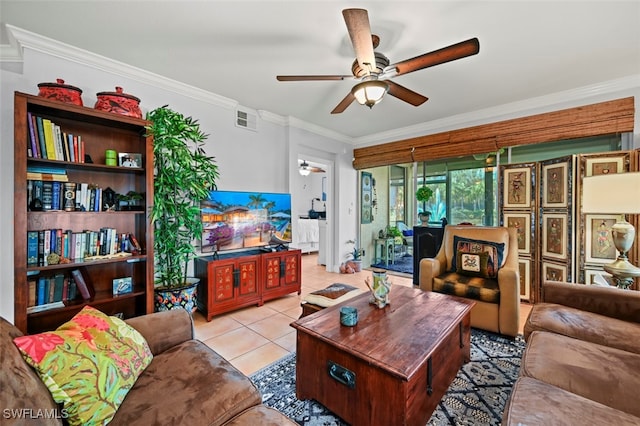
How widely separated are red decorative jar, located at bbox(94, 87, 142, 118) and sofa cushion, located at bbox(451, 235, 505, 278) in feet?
11.3

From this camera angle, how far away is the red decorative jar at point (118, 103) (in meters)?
2.21

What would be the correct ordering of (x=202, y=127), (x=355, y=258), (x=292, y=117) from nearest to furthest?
(x=202, y=127) → (x=292, y=117) → (x=355, y=258)

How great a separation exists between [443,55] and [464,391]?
2.17 meters

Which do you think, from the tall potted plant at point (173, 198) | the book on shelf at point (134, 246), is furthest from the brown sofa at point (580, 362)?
the book on shelf at point (134, 246)

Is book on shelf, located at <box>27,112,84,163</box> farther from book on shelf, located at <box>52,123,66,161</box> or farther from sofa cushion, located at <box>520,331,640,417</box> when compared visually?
sofa cushion, located at <box>520,331,640,417</box>

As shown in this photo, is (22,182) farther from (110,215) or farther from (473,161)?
(473,161)

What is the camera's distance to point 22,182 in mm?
1781

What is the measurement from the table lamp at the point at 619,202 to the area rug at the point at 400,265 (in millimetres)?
3037

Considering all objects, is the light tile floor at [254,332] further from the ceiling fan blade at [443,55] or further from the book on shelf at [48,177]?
the ceiling fan blade at [443,55]

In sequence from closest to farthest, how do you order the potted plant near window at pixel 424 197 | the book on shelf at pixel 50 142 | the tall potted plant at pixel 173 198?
1. the book on shelf at pixel 50 142
2. the tall potted plant at pixel 173 198
3. the potted plant near window at pixel 424 197

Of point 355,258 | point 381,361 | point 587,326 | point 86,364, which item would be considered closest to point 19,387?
point 86,364

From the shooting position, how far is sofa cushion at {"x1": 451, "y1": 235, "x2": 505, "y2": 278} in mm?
2631

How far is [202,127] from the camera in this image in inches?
127

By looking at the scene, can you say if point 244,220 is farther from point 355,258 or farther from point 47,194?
point 355,258
